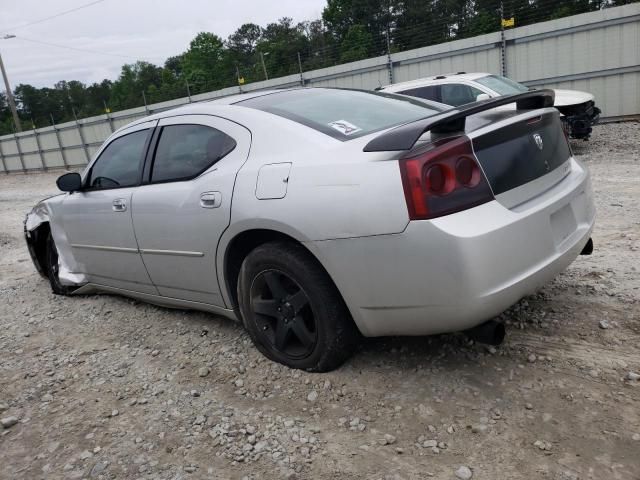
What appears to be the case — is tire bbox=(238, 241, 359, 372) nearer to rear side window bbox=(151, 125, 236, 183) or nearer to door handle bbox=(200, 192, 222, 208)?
door handle bbox=(200, 192, 222, 208)

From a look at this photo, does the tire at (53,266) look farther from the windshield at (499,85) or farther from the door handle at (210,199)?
the windshield at (499,85)

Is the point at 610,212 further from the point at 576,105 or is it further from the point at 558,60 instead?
the point at 558,60

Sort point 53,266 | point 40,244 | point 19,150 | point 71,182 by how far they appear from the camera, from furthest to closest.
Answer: point 19,150, point 40,244, point 53,266, point 71,182

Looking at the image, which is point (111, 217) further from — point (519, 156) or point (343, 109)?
point (519, 156)

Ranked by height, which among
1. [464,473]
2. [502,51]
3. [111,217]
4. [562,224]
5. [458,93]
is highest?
[502,51]

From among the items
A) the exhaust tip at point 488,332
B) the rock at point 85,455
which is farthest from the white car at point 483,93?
the rock at point 85,455

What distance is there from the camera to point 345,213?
7.59 ft

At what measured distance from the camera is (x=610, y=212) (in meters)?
5.35

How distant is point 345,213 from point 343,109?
3.18 ft

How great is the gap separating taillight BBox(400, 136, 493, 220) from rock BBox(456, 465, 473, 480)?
3.25ft

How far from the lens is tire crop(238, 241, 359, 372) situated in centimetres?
257

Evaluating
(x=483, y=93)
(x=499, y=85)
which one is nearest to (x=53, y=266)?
(x=483, y=93)

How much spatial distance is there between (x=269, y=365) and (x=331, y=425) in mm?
683

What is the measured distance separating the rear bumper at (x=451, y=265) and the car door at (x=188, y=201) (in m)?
0.77
